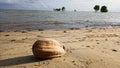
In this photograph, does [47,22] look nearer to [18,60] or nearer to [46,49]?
[18,60]

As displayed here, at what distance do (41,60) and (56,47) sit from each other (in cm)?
57

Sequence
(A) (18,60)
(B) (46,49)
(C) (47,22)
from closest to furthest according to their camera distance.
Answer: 1. (B) (46,49)
2. (A) (18,60)
3. (C) (47,22)

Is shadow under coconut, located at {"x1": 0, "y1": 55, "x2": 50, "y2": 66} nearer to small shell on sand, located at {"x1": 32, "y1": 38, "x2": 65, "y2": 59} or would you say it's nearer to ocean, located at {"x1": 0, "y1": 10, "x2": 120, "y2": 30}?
small shell on sand, located at {"x1": 32, "y1": 38, "x2": 65, "y2": 59}

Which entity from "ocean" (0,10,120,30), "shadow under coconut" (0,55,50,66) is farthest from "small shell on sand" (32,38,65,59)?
"ocean" (0,10,120,30)

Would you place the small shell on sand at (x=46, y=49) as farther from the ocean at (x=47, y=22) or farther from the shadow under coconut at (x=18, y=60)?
the ocean at (x=47, y=22)

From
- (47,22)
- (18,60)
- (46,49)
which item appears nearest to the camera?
(46,49)

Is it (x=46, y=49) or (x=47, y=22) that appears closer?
(x=46, y=49)

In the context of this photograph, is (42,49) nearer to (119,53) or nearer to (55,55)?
(55,55)

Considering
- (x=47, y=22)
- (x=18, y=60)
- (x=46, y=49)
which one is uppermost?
(x=46, y=49)

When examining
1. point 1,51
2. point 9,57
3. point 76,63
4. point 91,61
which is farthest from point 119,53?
point 1,51

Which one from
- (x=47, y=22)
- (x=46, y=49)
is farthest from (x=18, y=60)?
(x=47, y=22)

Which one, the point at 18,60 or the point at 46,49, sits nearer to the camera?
the point at 46,49

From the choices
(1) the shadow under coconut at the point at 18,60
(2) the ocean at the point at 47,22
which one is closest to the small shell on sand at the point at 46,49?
(1) the shadow under coconut at the point at 18,60

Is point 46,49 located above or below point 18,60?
above
